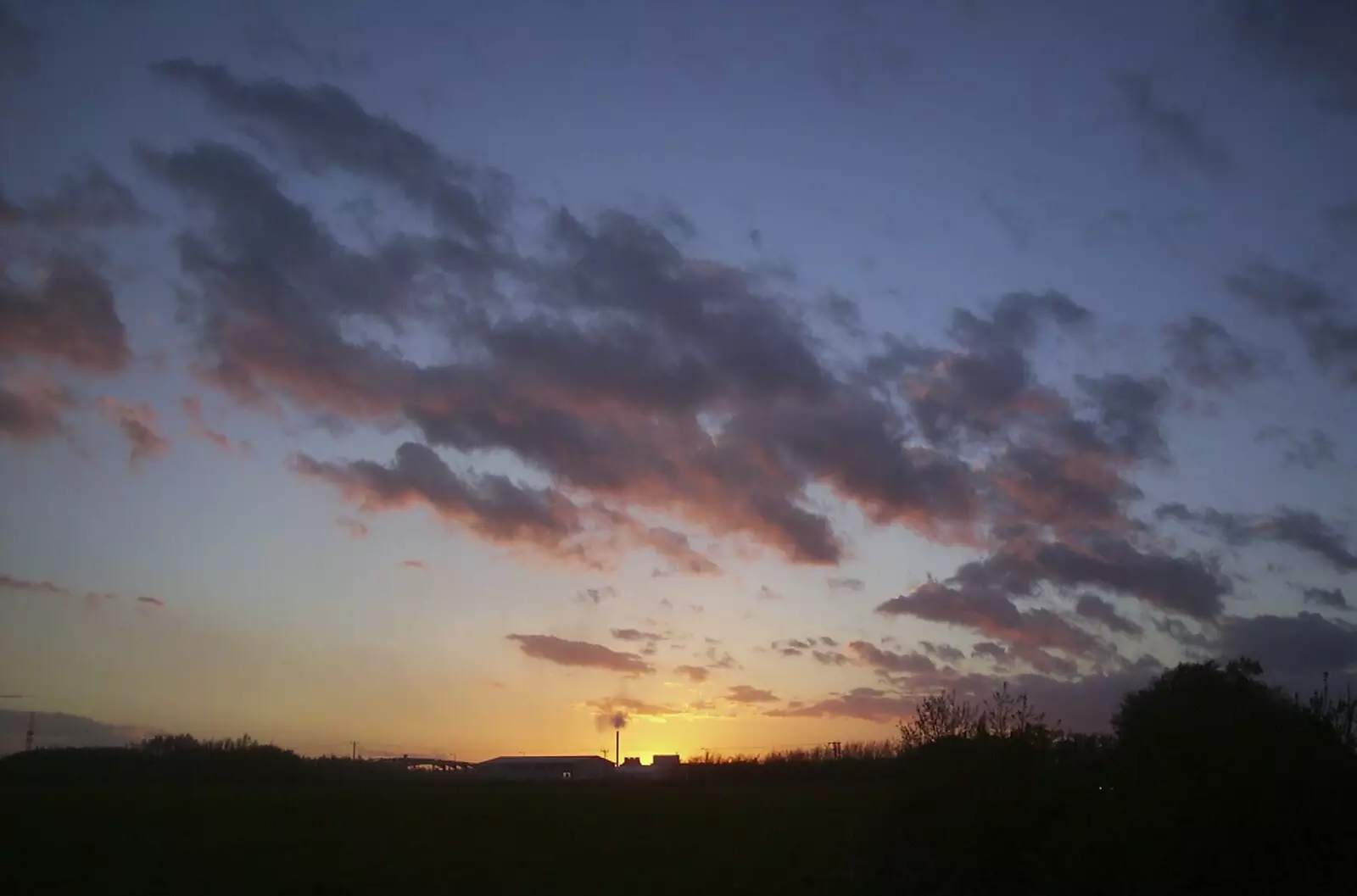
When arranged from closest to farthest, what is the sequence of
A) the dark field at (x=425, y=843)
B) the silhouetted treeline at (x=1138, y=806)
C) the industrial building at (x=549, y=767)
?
the silhouetted treeline at (x=1138, y=806)
the dark field at (x=425, y=843)
the industrial building at (x=549, y=767)

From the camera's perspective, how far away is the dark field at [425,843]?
27016 millimetres

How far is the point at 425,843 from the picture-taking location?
32531 mm

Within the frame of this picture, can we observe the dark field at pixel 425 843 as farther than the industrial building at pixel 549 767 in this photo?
No

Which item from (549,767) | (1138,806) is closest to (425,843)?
(1138,806)

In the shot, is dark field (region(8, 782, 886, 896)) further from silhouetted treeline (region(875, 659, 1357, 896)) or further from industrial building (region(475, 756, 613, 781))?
industrial building (region(475, 756, 613, 781))

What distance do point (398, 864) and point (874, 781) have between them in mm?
25363

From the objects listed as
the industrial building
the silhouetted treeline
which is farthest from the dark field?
the industrial building

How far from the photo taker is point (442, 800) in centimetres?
3956

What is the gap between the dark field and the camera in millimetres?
27016

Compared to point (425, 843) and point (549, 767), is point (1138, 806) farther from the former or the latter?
point (549, 767)

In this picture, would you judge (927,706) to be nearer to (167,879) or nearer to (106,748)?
(167,879)

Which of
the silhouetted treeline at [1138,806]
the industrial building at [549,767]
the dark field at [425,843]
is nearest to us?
the silhouetted treeline at [1138,806]

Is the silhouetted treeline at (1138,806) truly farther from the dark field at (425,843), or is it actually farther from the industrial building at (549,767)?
the industrial building at (549,767)

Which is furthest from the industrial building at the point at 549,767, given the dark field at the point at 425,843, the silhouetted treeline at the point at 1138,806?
the silhouetted treeline at the point at 1138,806
